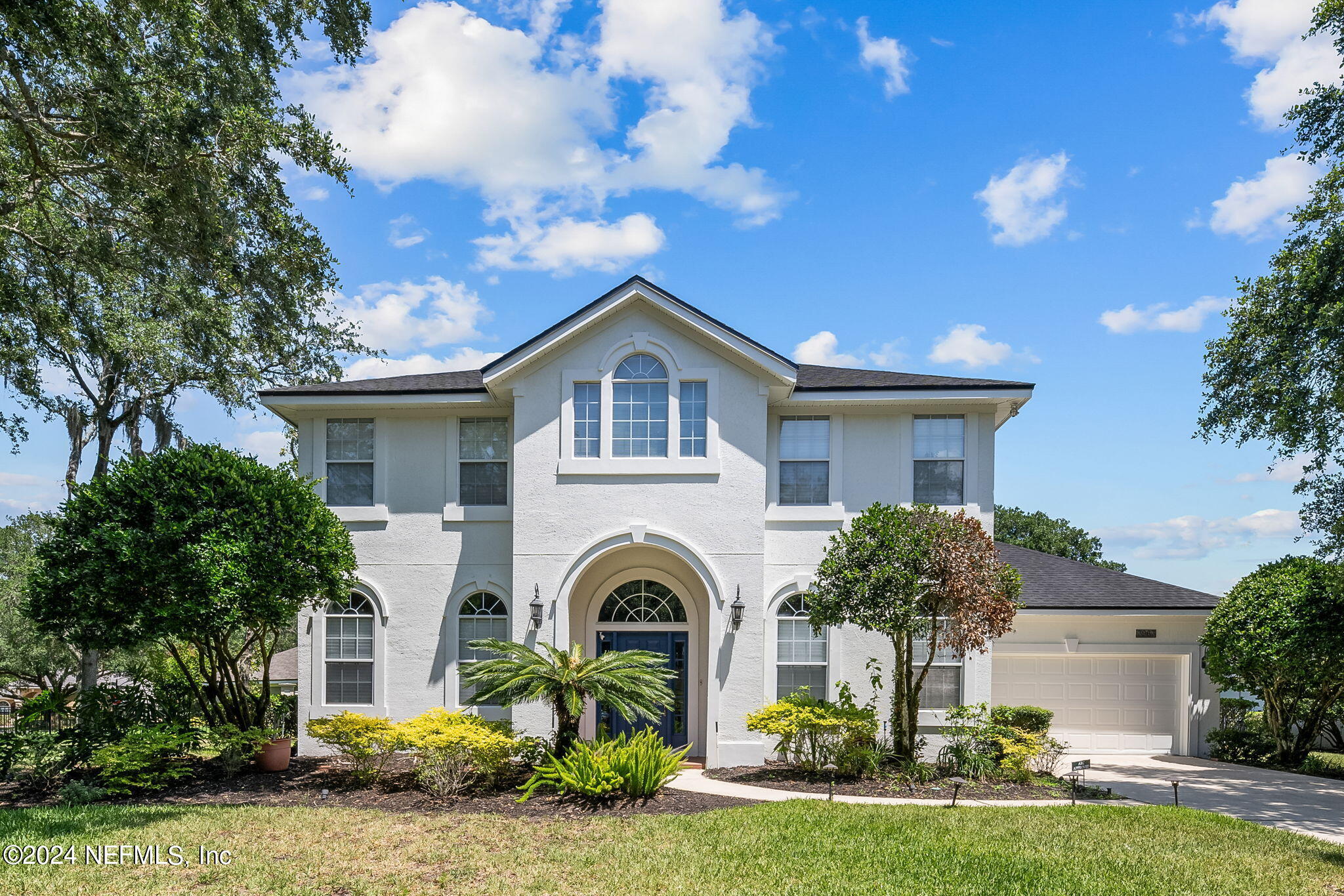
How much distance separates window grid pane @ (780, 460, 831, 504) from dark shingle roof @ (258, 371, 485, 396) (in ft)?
17.4

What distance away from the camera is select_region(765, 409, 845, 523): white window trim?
13930 mm

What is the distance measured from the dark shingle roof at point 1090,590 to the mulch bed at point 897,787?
489cm

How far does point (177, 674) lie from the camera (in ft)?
47.6

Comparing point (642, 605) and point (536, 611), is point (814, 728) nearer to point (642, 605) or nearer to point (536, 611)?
point (642, 605)

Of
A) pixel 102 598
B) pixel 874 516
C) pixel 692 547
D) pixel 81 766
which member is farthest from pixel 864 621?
pixel 81 766

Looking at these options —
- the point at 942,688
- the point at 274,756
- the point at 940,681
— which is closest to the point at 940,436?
the point at 940,681

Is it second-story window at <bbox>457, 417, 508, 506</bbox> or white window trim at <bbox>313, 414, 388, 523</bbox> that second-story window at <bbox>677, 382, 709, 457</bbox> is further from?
white window trim at <bbox>313, 414, 388, 523</bbox>

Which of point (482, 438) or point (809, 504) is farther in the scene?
point (482, 438)

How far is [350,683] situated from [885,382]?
10327 millimetres

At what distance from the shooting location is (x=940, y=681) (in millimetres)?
13906

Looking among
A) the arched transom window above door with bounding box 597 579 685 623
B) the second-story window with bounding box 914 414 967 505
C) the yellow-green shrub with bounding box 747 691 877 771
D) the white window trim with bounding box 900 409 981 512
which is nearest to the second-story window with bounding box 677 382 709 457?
the arched transom window above door with bounding box 597 579 685 623

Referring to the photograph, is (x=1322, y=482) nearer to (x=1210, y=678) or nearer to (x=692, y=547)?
(x=1210, y=678)

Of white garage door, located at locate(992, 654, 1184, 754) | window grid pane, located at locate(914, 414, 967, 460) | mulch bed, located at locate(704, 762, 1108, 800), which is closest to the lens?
mulch bed, located at locate(704, 762, 1108, 800)

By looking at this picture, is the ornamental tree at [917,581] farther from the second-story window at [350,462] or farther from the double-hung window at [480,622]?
the second-story window at [350,462]
